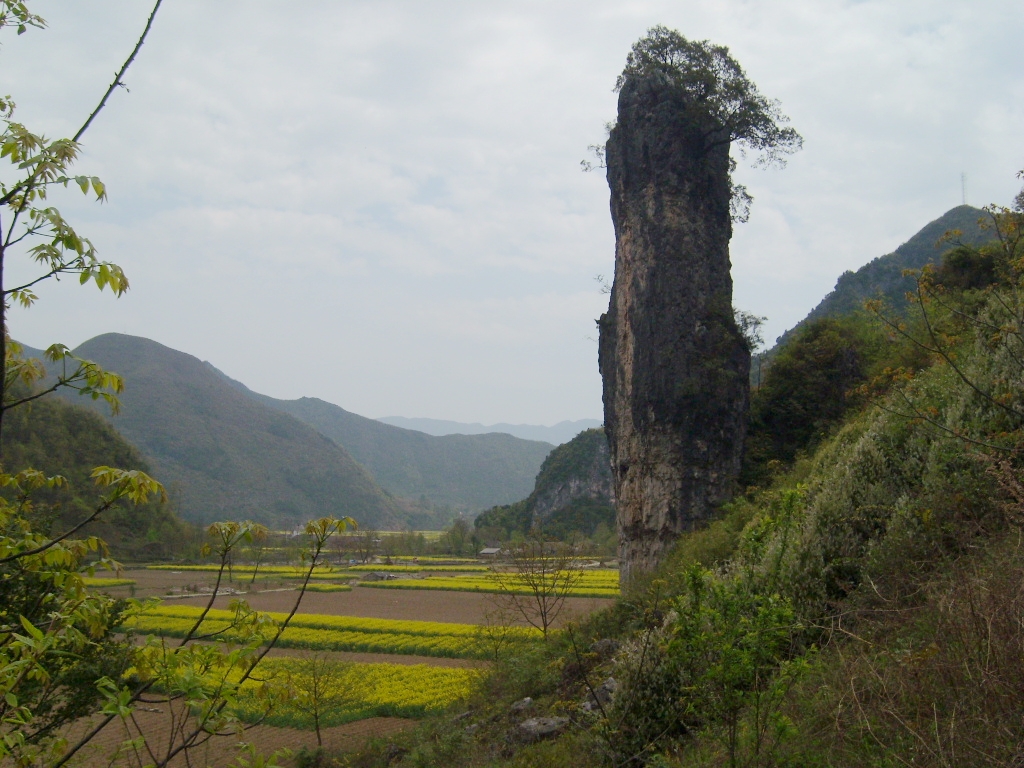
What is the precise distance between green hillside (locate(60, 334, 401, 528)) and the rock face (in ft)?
341

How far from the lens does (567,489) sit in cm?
9662

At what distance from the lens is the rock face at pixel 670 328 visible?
24016 mm

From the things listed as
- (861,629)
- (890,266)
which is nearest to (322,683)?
(861,629)

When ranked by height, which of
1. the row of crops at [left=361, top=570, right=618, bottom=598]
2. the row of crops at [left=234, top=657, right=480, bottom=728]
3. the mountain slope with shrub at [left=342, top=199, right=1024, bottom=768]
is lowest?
the row of crops at [left=361, top=570, right=618, bottom=598]

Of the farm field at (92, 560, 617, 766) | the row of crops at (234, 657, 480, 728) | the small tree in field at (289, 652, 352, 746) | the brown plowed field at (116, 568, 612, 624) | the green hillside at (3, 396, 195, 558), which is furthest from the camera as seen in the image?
the green hillside at (3, 396, 195, 558)

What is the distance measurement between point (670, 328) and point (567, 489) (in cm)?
7371

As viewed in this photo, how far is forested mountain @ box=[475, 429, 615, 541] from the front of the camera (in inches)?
3629

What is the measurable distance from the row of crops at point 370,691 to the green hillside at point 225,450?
100232mm

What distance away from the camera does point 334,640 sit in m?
33.0

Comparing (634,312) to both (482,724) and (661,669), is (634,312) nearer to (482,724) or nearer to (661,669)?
(482,724)

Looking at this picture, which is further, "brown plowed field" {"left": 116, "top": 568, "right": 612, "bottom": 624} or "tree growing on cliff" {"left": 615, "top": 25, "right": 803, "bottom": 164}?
"brown plowed field" {"left": 116, "top": 568, "right": 612, "bottom": 624}

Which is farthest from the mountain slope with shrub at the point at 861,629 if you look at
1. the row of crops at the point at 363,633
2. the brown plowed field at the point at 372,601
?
the brown plowed field at the point at 372,601

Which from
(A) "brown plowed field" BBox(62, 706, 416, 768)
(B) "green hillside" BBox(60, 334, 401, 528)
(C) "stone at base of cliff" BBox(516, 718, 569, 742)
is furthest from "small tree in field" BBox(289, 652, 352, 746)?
(B) "green hillside" BBox(60, 334, 401, 528)

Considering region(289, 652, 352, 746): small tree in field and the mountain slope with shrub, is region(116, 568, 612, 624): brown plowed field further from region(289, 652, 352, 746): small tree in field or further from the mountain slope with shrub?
the mountain slope with shrub
